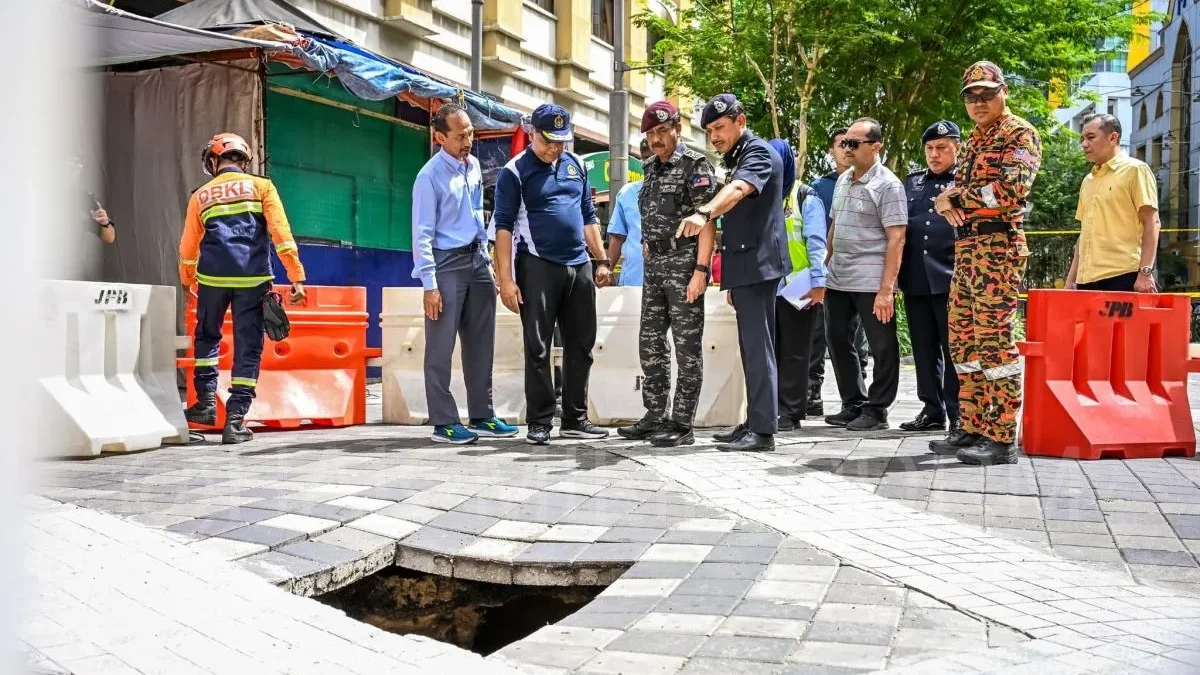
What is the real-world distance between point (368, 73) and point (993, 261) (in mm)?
6872

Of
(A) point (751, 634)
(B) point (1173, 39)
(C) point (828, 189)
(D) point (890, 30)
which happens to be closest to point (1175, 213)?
(B) point (1173, 39)

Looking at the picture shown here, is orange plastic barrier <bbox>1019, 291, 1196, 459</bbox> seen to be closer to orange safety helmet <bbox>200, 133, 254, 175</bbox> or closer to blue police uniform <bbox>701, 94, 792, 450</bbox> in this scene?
blue police uniform <bbox>701, 94, 792, 450</bbox>

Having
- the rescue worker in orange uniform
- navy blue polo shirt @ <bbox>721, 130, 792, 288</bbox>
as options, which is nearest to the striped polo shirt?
navy blue polo shirt @ <bbox>721, 130, 792, 288</bbox>

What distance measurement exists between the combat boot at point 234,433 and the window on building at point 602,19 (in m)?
19.9

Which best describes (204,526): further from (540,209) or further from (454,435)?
(540,209)

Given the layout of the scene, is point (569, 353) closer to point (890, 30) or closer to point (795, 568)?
point (795, 568)

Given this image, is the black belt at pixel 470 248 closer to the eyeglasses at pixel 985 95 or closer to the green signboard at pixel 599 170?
the eyeglasses at pixel 985 95

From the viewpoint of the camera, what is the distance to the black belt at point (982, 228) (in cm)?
593

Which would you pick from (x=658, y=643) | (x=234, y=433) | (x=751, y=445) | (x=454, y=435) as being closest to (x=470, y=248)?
(x=454, y=435)

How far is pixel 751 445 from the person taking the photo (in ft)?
21.3

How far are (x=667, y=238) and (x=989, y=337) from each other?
1956 millimetres

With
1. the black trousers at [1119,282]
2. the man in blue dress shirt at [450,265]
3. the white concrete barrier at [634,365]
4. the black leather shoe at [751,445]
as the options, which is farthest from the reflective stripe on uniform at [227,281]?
the black trousers at [1119,282]

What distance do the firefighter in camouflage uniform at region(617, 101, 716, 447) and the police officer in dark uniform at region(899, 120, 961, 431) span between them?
1.58 metres

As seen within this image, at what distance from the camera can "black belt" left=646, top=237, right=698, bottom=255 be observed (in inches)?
266
